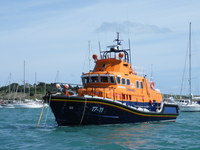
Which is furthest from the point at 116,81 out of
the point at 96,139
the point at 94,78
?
the point at 96,139

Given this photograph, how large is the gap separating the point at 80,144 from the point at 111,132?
2.89m

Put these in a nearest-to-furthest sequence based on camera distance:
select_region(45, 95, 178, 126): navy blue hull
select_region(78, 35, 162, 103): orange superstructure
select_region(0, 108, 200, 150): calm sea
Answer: select_region(0, 108, 200, 150): calm sea → select_region(45, 95, 178, 126): navy blue hull → select_region(78, 35, 162, 103): orange superstructure

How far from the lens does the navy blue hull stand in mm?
14508

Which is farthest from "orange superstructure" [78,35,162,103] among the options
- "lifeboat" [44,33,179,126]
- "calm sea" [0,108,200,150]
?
"calm sea" [0,108,200,150]

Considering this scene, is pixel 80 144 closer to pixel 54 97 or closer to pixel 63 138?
pixel 63 138

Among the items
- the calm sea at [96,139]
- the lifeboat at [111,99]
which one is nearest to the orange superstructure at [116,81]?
the lifeboat at [111,99]

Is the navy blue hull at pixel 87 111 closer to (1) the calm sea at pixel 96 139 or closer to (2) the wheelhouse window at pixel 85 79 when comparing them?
(1) the calm sea at pixel 96 139

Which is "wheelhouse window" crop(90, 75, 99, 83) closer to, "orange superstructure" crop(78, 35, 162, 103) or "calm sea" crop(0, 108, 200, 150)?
"orange superstructure" crop(78, 35, 162, 103)

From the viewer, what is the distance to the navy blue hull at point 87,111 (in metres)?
14.5

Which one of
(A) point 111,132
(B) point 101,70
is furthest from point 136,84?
(A) point 111,132

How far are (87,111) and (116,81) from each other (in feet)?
9.01

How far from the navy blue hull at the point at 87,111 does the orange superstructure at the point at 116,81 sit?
0.80 meters

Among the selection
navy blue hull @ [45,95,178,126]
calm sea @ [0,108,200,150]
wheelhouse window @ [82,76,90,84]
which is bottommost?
calm sea @ [0,108,200,150]

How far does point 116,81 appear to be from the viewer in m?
16.8
